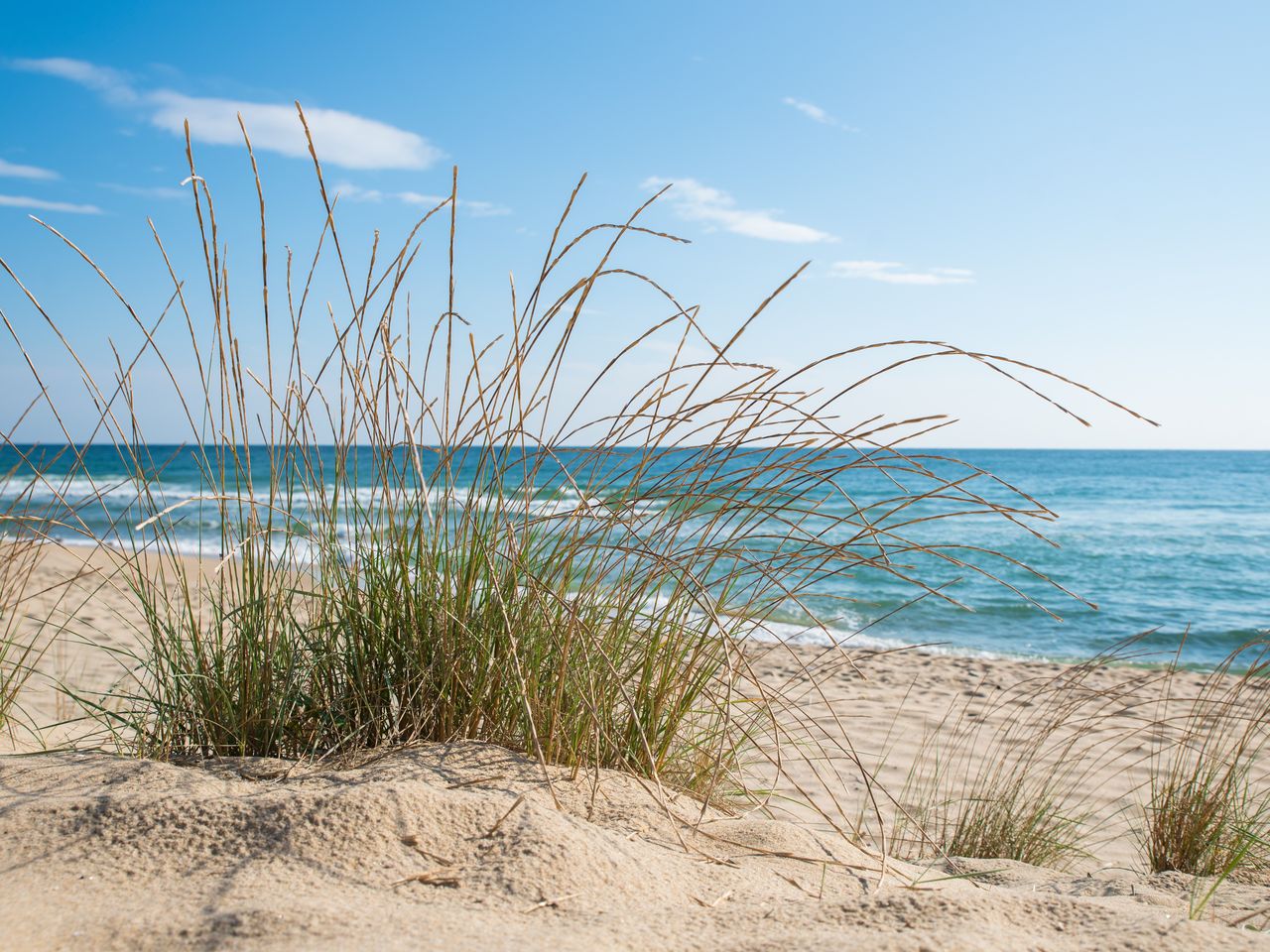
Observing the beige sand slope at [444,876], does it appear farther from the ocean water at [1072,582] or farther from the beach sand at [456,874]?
the ocean water at [1072,582]

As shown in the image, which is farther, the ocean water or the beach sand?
the ocean water

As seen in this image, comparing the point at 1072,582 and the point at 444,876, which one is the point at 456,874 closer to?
the point at 444,876

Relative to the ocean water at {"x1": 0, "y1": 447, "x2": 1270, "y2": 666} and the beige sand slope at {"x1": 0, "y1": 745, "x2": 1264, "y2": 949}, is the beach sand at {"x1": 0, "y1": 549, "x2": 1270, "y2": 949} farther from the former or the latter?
the ocean water at {"x1": 0, "y1": 447, "x2": 1270, "y2": 666}

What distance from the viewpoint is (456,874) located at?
4.91 ft

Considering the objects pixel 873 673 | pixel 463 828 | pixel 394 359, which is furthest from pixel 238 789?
pixel 873 673

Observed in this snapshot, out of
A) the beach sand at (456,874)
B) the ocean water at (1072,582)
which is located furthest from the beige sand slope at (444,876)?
the ocean water at (1072,582)

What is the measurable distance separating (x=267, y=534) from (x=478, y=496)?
49 cm

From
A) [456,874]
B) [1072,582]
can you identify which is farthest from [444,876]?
[1072,582]

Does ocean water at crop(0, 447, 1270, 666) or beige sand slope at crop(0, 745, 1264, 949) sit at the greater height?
beige sand slope at crop(0, 745, 1264, 949)

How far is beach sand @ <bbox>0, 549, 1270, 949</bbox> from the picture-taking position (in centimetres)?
132

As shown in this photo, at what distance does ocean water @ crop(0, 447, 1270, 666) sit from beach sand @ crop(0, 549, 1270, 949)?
0.51m

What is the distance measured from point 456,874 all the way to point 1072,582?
1267cm

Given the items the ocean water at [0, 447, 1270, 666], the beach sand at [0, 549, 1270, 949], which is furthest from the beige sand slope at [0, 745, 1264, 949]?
the ocean water at [0, 447, 1270, 666]

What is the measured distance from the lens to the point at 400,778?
1795 mm
